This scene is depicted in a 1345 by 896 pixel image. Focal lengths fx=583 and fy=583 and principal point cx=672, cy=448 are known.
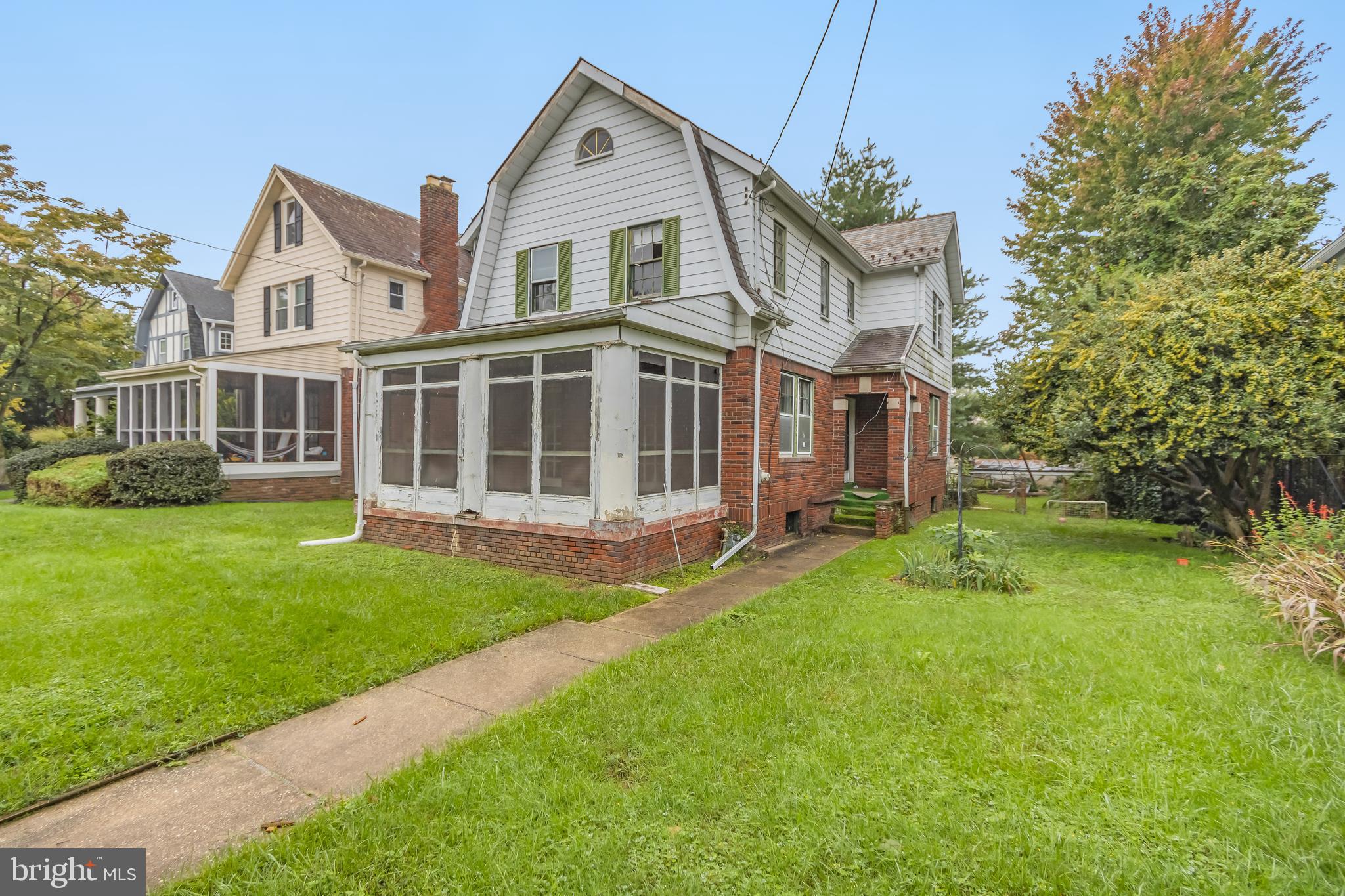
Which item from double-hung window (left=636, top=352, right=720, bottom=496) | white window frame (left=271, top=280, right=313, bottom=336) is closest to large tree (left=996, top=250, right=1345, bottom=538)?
double-hung window (left=636, top=352, right=720, bottom=496)

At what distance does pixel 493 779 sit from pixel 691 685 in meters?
1.54

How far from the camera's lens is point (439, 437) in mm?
8859

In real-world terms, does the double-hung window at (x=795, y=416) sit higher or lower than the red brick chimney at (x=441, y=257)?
lower

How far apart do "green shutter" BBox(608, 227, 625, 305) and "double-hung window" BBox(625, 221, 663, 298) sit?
83 mm

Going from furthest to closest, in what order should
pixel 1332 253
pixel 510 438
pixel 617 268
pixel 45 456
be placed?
pixel 45 456 → pixel 1332 253 → pixel 617 268 → pixel 510 438

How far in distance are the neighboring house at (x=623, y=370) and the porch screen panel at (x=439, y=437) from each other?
0.03 m

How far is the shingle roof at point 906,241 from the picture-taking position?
44.1 feet

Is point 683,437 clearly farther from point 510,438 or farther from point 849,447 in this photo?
point 849,447

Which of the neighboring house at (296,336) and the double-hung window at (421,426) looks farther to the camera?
the neighboring house at (296,336)

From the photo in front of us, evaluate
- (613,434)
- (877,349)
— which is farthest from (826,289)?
(613,434)

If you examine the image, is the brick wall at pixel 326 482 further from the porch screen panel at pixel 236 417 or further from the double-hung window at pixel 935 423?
the double-hung window at pixel 935 423

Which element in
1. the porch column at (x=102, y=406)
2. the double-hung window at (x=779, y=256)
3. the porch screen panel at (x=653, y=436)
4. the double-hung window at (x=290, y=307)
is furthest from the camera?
the porch column at (x=102, y=406)

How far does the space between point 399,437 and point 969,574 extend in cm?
844

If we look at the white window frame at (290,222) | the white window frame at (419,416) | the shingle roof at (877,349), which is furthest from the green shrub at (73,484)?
the shingle roof at (877,349)
